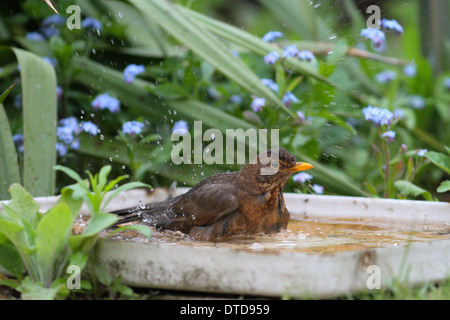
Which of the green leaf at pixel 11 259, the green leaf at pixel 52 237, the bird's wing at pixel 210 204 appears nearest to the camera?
the green leaf at pixel 52 237

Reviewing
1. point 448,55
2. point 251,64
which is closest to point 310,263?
point 251,64

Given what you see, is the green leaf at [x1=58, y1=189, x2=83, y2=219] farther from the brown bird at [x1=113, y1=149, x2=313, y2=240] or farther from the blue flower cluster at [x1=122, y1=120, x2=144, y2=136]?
the blue flower cluster at [x1=122, y1=120, x2=144, y2=136]

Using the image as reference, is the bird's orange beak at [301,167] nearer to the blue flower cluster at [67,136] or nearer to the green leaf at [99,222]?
the green leaf at [99,222]

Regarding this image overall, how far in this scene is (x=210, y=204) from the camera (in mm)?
3094

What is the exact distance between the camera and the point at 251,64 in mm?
4898

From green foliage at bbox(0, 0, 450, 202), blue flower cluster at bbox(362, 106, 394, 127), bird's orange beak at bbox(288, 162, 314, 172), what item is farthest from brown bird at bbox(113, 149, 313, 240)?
blue flower cluster at bbox(362, 106, 394, 127)

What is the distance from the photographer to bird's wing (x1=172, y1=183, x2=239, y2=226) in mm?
3088

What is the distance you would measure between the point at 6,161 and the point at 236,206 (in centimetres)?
134

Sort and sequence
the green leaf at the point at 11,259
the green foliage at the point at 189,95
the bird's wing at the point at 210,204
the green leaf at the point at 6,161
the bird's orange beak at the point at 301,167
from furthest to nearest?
1. the green foliage at the point at 189,95
2. the green leaf at the point at 6,161
3. the bird's orange beak at the point at 301,167
4. the bird's wing at the point at 210,204
5. the green leaf at the point at 11,259

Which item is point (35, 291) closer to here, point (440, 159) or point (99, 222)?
point (99, 222)

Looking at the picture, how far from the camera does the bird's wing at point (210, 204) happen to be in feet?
10.1

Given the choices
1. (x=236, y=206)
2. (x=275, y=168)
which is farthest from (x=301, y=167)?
(x=236, y=206)

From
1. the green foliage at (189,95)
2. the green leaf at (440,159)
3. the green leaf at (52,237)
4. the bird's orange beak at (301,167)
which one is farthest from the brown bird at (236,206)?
the green leaf at (52,237)
